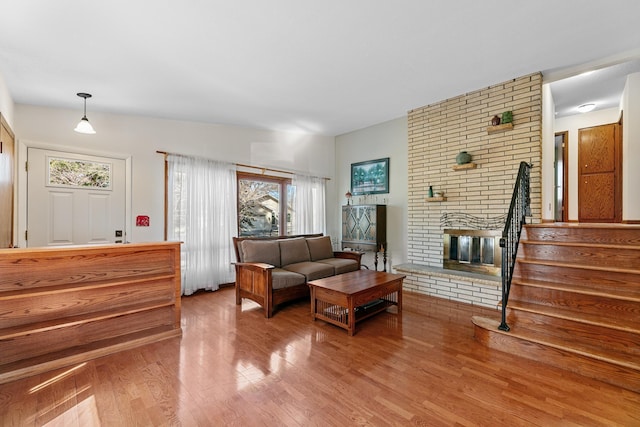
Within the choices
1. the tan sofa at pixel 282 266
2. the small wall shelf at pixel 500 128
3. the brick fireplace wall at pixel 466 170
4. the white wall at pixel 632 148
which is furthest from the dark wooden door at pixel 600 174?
the tan sofa at pixel 282 266

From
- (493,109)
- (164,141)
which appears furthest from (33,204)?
(493,109)

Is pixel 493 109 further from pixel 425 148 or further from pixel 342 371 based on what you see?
pixel 342 371

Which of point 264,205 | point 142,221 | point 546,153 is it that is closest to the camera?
point 546,153

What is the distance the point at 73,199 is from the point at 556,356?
214 inches

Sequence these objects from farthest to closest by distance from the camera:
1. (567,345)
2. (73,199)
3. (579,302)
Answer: (73,199)
(579,302)
(567,345)

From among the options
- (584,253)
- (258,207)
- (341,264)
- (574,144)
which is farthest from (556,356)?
(574,144)

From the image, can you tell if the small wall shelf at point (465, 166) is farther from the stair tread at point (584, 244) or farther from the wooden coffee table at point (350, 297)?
the wooden coffee table at point (350, 297)

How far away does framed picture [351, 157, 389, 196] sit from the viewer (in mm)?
5384

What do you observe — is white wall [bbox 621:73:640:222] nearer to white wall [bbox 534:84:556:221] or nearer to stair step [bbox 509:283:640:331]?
white wall [bbox 534:84:556:221]

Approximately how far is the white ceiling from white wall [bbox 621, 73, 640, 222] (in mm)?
731

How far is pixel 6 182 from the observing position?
9.65 ft

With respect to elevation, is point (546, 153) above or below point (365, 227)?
above

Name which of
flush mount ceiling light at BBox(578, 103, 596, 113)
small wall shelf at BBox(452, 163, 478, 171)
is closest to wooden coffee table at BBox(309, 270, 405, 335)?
small wall shelf at BBox(452, 163, 478, 171)

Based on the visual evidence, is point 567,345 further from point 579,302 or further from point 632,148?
point 632,148
